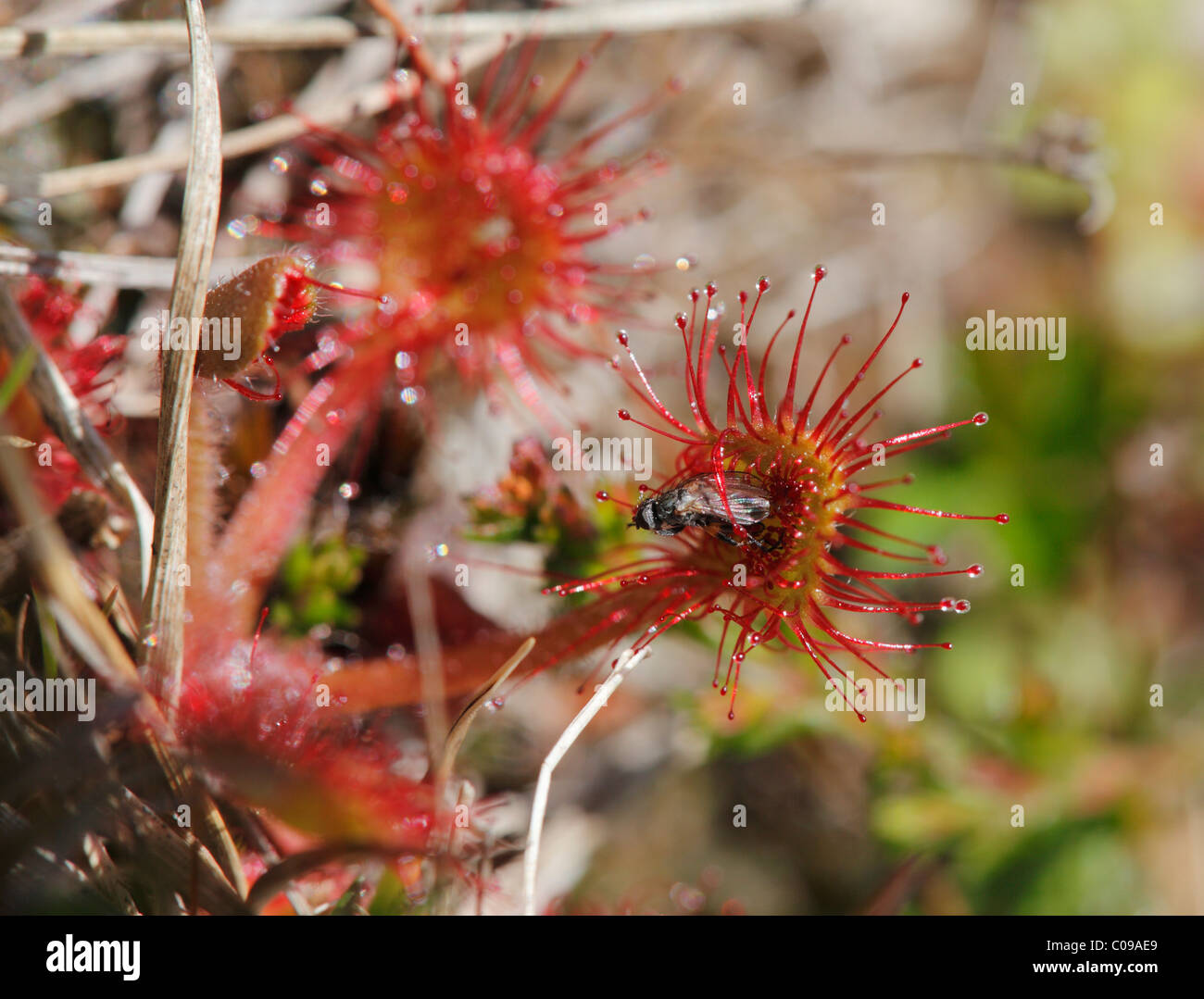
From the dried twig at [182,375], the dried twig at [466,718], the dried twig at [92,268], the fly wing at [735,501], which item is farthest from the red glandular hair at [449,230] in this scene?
the dried twig at [466,718]

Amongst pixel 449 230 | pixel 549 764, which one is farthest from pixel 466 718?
pixel 449 230

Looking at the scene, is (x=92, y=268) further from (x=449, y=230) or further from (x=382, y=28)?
(x=382, y=28)

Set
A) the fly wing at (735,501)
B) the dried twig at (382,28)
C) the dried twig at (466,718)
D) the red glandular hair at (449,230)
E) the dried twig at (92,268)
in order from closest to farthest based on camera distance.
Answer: the dried twig at (466,718) < the fly wing at (735,501) < the dried twig at (92,268) < the dried twig at (382,28) < the red glandular hair at (449,230)

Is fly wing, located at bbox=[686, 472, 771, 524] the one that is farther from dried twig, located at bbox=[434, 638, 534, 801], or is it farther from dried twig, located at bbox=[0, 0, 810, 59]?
dried twig, located at bbox=[0, 0, 810, 59]

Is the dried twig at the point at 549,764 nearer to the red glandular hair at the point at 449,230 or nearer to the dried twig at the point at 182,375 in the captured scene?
the dried twig at the point at 182,375

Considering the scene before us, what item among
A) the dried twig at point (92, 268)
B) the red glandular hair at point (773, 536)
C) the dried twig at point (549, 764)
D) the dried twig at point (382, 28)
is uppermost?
the dried twig at point (382, 28)

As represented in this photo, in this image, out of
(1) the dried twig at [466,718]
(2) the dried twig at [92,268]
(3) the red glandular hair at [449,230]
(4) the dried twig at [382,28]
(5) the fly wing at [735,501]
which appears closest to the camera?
(1) the dried twig at [466,718]
